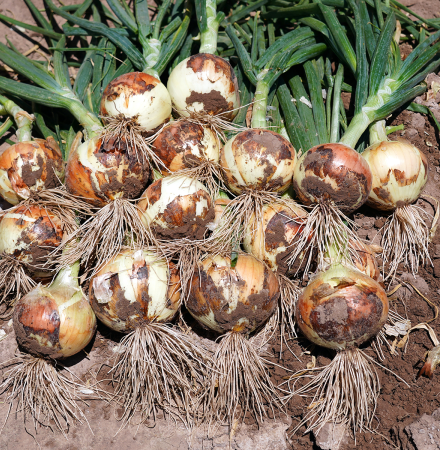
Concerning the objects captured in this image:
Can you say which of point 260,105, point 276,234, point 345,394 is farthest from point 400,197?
point 345,394

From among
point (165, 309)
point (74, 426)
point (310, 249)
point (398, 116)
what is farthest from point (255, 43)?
point (74, 426)

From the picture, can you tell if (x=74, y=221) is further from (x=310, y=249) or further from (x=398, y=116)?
(x=398, y=116)

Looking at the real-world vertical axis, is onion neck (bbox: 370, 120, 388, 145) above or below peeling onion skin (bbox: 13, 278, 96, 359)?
above

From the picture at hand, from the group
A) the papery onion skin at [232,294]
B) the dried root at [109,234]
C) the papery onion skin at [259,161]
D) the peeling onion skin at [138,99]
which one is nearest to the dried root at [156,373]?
the papery onion skin at [232,294]

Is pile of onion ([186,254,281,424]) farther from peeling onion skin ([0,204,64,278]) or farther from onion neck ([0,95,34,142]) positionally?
onion neck ([0,95,34,142])

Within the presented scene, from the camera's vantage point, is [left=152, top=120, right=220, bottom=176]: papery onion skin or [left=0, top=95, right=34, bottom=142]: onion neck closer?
[left=152, top=120, right=220, bottom=176]: papery onion skin

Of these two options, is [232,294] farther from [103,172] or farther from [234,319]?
[103,172]

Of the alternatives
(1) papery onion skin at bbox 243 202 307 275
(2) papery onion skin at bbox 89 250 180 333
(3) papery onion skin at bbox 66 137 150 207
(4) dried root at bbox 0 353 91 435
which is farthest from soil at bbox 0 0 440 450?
(3) papery onion skin at bbox 66 137 150 207
